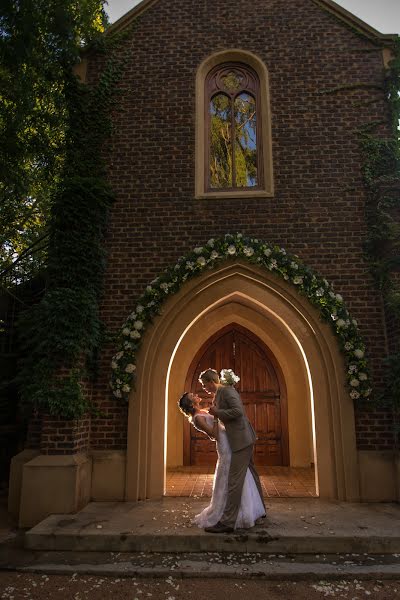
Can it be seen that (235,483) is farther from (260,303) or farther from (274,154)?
(274,154)

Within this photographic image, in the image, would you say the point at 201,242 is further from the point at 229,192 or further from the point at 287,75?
the point at 287,75

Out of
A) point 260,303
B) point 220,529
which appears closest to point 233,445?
point 220,529

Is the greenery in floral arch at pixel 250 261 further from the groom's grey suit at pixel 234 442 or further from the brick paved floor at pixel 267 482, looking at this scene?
the groom's grey suit at pixel 234 442

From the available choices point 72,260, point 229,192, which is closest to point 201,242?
point 229,192

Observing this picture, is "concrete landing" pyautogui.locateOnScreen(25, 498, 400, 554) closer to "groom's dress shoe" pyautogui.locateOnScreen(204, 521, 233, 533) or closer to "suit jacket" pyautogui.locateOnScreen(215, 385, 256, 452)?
"groom's dress shoe" pyautogui.locateOnScreen(204, 521, 233, 533)

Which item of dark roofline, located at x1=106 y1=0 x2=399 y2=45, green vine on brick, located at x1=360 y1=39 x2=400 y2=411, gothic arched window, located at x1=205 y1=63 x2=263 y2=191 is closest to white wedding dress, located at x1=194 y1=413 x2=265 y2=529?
green vine on brick, located at x1=360 y1=39 x2=400 y2=411

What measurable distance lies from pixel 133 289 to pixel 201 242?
1242mm

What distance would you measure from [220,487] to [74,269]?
345 cm

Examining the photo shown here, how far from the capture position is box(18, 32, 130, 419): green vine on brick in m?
5.76

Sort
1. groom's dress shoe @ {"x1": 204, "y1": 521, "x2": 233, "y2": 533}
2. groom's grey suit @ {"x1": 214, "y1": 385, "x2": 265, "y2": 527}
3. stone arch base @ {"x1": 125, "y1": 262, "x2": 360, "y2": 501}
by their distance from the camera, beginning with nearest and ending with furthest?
groom's dress shoe @ {"x1": 204, "y1": 521, "x2": 233, "y2": 533} → groom's grey suit @ {"x1": 214, "y1": 385, "x2": 265, "y2": 527} → stone arch base @ {"x1": 125, "y1": 262, "x2": 360, "y2": 501}

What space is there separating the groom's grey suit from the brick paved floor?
5.20 ft

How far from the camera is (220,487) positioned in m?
4.86

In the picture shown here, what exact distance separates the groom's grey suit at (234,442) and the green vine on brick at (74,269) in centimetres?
193

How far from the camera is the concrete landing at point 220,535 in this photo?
4438 millimetres
